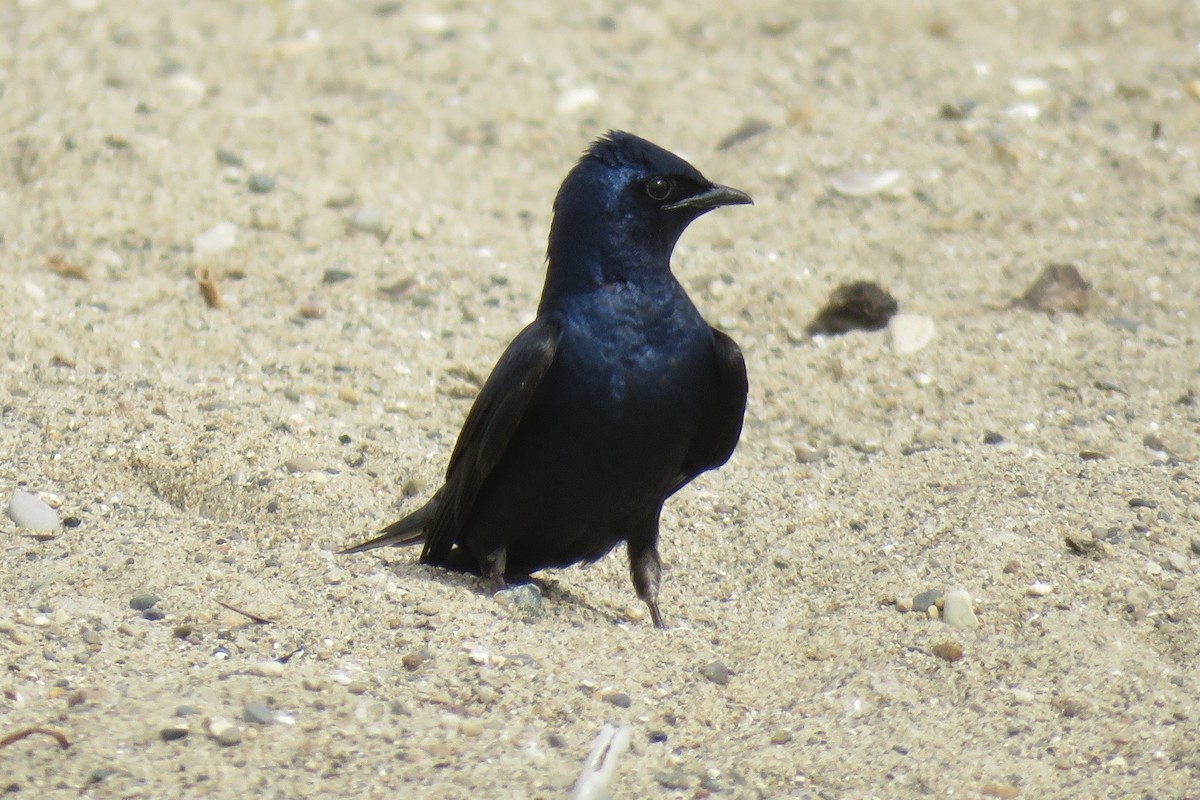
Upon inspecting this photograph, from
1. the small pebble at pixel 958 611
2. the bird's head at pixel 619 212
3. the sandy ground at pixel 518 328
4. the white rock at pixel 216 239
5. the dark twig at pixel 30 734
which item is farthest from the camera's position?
the white rock at pixel 216 239

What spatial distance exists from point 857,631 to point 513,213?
3.13 meters

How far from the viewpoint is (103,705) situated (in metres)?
3.31

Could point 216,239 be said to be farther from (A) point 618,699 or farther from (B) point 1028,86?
(B) point 1028,86

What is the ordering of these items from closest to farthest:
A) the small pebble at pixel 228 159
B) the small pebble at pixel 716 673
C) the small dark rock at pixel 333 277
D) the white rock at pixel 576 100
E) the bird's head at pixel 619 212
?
the small pebble at pixel 716 673 → the bird's head at pixel 619 212 → the small dark rock at pixel 333 277 → the small pebble at pixel 228 159 → the white rock at pixel 576 100

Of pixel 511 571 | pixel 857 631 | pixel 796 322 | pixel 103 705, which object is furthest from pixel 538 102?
pixel 103 705

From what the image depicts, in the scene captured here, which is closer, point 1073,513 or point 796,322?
point 1073,513

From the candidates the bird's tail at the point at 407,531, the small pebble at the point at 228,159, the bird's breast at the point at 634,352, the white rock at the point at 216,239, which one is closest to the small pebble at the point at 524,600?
the bird's tail at the point at 407,531

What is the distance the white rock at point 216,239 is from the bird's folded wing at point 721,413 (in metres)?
2.44

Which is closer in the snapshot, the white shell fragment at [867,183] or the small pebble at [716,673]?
the small pebble at [716,673]

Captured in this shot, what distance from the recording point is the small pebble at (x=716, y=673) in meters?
3.72

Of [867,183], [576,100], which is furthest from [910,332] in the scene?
[576,100]

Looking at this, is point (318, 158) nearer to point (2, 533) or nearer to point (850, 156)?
point (850, 156)

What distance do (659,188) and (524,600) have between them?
1.13 meters

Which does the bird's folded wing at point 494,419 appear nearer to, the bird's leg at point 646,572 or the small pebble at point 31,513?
the bird's leg at point 646,572
